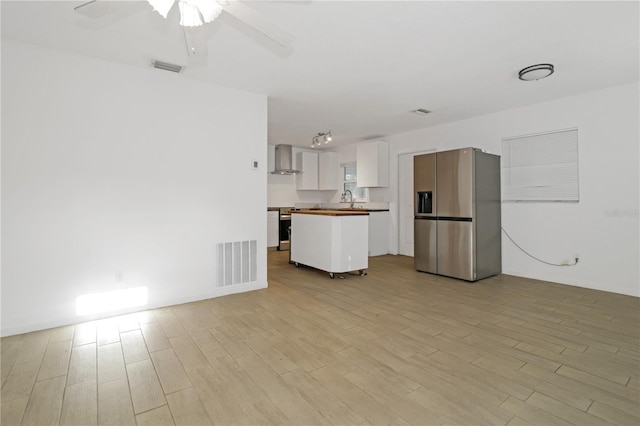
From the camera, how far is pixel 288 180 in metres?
8.23

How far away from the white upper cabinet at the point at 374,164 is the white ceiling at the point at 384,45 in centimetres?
229

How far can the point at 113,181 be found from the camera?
315 cm

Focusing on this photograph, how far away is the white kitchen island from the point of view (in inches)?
178

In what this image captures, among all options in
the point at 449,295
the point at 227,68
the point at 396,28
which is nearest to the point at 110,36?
the point at 227,68

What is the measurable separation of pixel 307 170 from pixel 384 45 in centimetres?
530

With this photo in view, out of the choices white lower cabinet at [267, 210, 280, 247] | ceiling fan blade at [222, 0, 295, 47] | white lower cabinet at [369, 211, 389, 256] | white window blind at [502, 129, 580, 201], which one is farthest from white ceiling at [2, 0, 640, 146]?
white lower cabinet at [267, 210, 280, 247]

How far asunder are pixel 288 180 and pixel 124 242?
5.28 meters

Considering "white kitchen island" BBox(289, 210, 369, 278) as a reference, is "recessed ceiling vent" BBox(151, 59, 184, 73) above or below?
above

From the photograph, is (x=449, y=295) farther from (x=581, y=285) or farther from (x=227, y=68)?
(x=227, y=68)

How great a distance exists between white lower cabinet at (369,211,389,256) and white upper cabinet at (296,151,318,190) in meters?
2.08

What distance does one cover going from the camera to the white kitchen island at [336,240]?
14.8 ft

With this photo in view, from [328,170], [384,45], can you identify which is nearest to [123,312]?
[384,45]

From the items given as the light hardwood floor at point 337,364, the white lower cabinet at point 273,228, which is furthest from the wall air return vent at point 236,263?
the white lower cabinet at point 273,228

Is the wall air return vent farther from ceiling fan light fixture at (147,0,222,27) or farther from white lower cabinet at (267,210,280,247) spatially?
white lower cabinet at (267,210,280,247)
